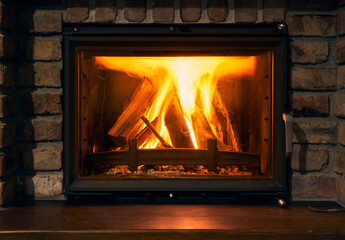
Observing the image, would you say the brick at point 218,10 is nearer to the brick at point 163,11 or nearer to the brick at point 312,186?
the brick at point 163,11

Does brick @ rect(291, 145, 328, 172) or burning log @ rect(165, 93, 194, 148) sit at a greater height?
burning log @ rect(165, 93, 194, 148)

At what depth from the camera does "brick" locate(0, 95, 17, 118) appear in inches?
47.0

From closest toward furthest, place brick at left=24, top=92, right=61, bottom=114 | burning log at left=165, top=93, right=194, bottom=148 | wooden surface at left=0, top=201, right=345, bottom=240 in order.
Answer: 1. wooden surface at left=0, top=201, right=345, bottom=240
2. brick at left=24, top=92, right=61, bottom=114
3. burning log at left=165, top=93, right=194, bottom=148

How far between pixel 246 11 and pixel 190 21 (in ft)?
0.66

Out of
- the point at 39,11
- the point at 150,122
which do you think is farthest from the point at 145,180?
the point at 39,11

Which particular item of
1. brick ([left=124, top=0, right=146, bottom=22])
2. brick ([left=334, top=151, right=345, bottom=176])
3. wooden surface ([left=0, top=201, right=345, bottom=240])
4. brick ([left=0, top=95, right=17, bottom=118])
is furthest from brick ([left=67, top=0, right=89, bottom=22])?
brick ([left=334, top=151, right=345, bottom=176])

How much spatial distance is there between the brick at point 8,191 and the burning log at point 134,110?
1.26 feet

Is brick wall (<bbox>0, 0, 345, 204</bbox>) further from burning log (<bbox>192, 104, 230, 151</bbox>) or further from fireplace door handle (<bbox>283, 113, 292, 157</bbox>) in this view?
burning log (<bbox>192, 104, 230, 151</bbox>)

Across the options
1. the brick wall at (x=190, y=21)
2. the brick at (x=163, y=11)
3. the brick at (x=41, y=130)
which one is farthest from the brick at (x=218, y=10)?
the brick at (x=41, y=130)

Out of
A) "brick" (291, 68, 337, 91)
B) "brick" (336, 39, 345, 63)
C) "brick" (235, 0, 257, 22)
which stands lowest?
"brick" (291, 68, 337, 91)

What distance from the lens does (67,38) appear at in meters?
1.29

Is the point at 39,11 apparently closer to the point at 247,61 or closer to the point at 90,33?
the point at 90,33

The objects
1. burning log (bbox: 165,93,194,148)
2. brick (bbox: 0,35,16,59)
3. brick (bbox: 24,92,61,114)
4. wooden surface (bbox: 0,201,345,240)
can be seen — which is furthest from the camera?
burning log (bbox: 165,93,194,148)

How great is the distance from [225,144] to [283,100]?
28 cm
